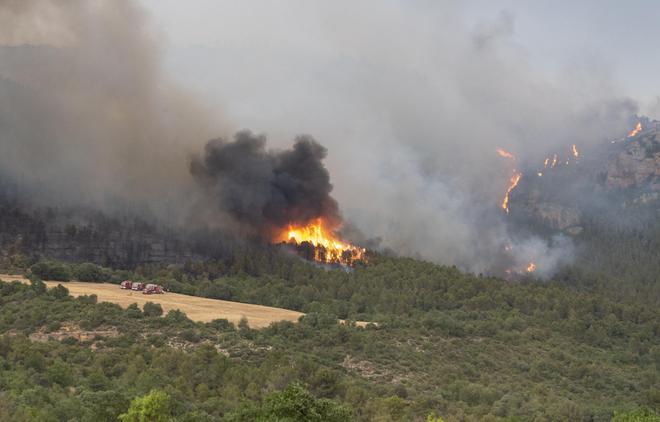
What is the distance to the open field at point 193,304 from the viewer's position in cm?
10750

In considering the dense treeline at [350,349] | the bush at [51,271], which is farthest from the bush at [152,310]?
Result: the bush at [51,271]


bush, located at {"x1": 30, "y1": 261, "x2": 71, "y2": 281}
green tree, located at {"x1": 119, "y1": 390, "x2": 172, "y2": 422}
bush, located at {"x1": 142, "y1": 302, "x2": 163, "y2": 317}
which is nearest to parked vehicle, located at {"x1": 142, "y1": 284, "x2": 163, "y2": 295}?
bush, located at {"x1": 30, "y1": 261, "x2": 71, "y2": 281}

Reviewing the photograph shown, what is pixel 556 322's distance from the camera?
130750 mm

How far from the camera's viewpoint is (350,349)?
320 ft

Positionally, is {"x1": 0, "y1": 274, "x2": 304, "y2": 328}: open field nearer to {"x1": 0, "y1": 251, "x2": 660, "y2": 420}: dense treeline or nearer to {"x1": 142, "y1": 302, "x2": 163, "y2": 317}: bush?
{"x1": 142, "y1": 302, "x2": 163, "y2": 317}: bush

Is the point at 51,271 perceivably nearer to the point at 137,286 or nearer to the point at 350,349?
the point at 137,286

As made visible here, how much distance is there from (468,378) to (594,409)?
60.3ft

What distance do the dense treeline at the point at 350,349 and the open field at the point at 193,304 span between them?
550 centimetres

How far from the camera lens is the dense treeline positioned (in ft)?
223

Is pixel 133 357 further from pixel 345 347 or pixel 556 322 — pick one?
pixel 556 322

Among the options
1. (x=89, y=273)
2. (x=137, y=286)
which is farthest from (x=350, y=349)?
(x=89, y=273)

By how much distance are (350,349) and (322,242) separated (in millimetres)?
76696


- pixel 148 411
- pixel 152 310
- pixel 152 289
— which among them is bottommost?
pixel 148 411

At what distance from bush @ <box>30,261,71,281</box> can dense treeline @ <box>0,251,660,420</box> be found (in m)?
0.40
